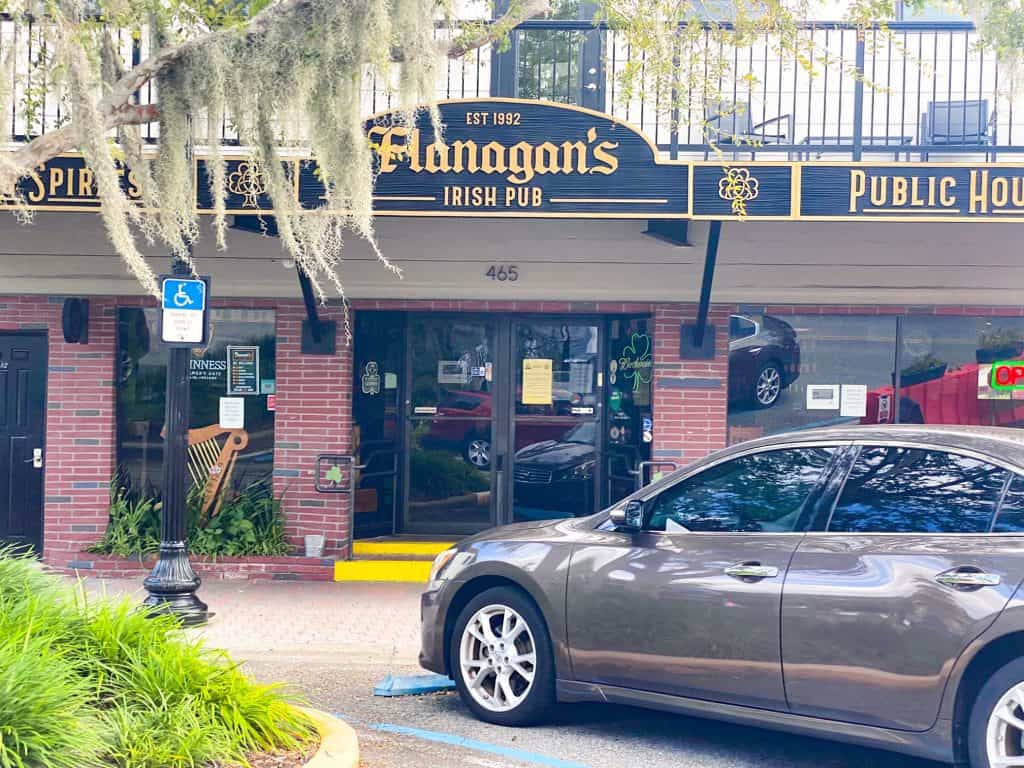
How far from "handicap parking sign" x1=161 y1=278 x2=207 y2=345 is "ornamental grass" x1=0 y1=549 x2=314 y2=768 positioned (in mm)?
2754

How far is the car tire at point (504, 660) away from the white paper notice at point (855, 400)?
5753 millimetres

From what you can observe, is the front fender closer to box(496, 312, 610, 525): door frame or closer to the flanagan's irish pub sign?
the flanagan's irish pub sign

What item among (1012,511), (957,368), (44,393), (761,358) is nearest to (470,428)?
(761,358)

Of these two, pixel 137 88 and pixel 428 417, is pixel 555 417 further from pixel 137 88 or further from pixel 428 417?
pixel 137 88

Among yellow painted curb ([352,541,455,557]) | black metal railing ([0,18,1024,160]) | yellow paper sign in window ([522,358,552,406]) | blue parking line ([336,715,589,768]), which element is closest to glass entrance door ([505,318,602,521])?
yellow paper sign in window ([522,358,552,406])

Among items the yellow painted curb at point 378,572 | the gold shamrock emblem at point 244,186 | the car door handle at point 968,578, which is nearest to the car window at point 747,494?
the car door handle at point 968,578

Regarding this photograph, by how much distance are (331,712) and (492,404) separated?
5.22 metres

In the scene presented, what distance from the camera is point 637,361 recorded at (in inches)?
446

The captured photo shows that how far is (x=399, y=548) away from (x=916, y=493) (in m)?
6.60

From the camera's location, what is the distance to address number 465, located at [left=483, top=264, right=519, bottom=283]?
11078 millimetres

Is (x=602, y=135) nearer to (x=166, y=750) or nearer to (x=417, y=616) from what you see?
(x=417, y=616)

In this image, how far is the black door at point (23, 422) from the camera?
37.7 ft

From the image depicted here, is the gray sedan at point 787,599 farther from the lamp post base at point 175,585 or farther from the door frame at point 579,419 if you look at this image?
the door frame at point 579,419

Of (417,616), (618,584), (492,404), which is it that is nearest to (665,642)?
(618,584)
